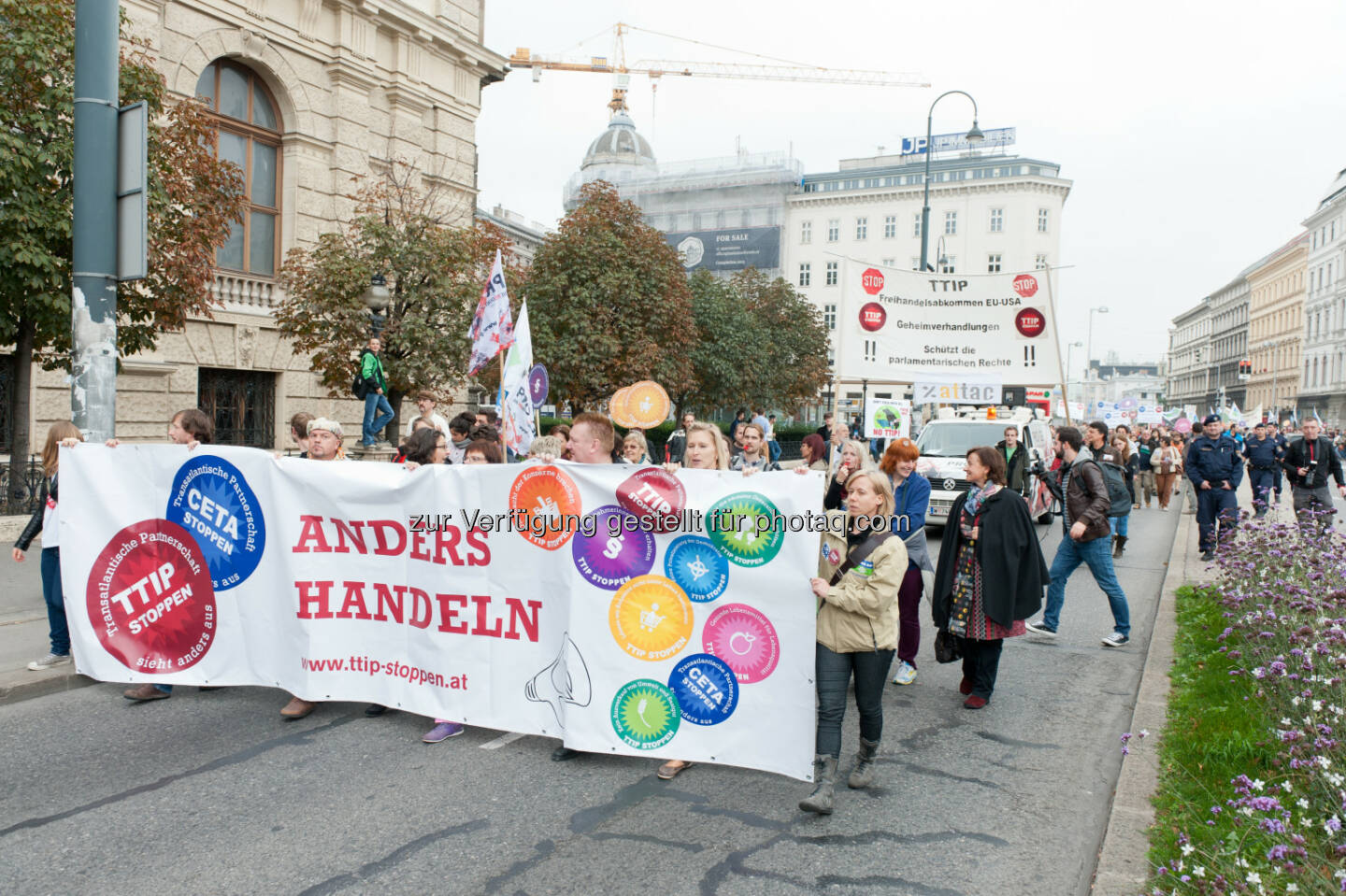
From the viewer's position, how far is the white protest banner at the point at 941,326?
39.2 ft

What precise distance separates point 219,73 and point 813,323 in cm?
3247

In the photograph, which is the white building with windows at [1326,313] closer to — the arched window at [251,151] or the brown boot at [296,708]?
the arched window at [251,151]

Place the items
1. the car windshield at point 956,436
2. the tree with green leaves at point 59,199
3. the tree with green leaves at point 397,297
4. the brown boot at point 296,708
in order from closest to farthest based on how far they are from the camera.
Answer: the brown boot at point 296,708, the tree with green leaves at point 59,199, the car windshield at point 956,436, the tree with green leaves at point 397,297

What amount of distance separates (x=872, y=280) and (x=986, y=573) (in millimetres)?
6913

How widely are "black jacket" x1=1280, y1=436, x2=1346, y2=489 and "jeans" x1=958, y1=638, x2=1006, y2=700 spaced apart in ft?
27.2

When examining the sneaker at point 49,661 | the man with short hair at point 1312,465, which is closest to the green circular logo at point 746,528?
the sneaker at point 49,661

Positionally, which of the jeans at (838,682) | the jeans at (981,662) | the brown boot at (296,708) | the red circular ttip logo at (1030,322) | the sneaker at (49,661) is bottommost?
the brown boot at (296,708)

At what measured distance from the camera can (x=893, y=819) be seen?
436 cm

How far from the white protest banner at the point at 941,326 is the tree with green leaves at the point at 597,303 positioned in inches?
462

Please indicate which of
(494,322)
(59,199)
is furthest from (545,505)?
(59,199)

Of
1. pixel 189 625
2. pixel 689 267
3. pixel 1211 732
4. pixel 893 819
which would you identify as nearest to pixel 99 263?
pixel 189 625

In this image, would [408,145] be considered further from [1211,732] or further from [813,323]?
[813,323]

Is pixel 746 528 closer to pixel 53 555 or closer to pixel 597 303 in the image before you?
pixel 53 555

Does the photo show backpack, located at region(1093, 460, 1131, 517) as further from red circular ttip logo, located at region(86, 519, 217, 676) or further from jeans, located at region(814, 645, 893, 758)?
red circular ttip logo, located at region(86, 519, 217, 676)
